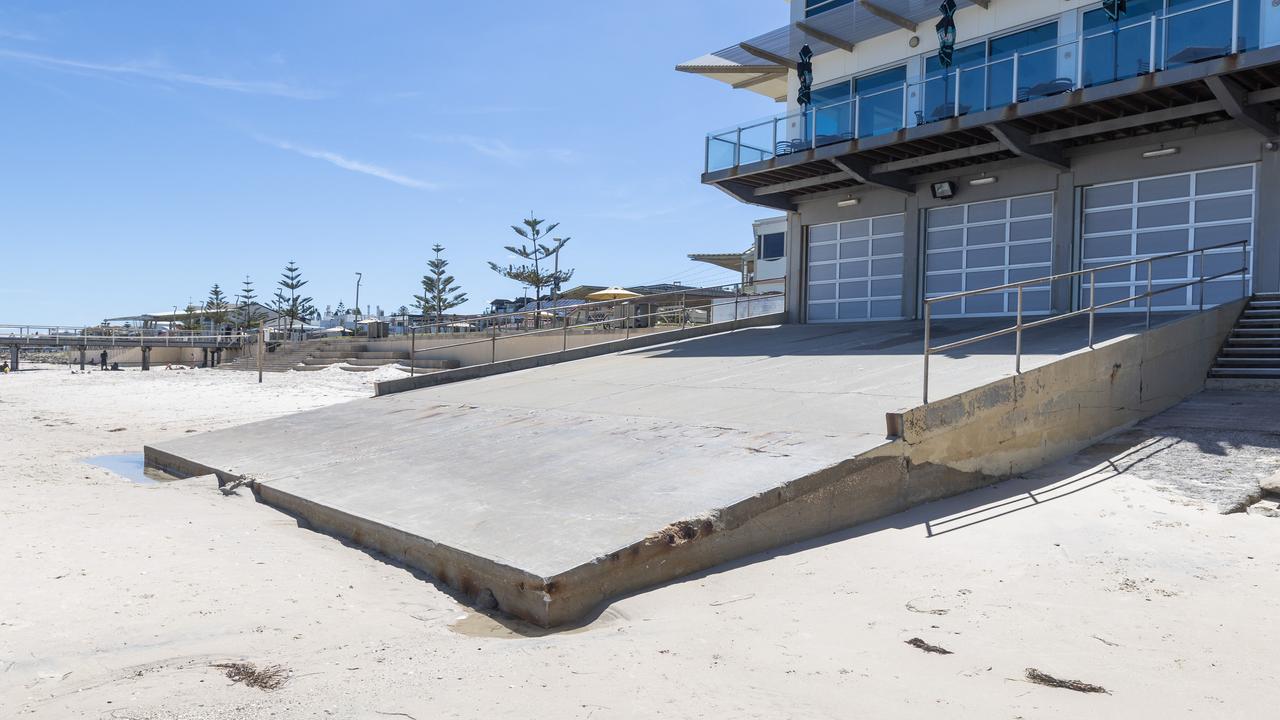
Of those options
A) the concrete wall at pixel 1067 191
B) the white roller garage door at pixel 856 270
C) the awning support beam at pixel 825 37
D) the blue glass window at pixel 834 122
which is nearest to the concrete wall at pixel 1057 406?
the concrete wall at pixel 1067 191

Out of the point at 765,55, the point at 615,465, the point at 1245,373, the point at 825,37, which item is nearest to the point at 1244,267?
the point at 1245,373

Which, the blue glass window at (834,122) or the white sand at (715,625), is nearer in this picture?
the white sand at (715,625)

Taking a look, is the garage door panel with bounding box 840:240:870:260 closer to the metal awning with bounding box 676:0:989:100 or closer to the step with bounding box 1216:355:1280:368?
the metal awning with bounding box 676:0:989:100

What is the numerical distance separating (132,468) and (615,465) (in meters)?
7.13

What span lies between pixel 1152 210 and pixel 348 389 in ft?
62.9

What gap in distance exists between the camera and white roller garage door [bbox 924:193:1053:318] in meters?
16.7

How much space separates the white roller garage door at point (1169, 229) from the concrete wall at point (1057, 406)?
4.45m

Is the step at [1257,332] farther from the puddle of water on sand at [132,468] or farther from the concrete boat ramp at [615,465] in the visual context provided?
the puddle of water on sand at [132,468]

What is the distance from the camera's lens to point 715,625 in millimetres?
4406

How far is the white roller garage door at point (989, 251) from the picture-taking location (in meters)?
16.7

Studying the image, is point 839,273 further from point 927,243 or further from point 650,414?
point 650,414

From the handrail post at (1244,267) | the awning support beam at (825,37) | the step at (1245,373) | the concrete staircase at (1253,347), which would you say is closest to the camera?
the step at (1245,373)

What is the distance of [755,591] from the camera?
4973 mm

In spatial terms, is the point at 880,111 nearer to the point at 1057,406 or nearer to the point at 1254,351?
the point at 1254,351
